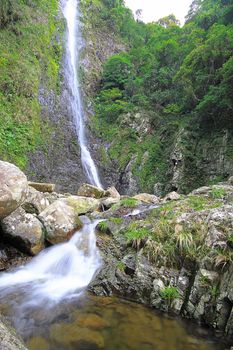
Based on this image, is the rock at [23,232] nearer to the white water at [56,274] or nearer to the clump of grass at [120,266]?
the white water at [56,274]

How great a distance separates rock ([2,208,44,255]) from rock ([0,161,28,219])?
17.0 inches

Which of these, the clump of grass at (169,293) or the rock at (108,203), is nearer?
the clump of grass at (169,293)

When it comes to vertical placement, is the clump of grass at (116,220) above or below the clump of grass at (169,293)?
above

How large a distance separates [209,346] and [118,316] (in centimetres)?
137

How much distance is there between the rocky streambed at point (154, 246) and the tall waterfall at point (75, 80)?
8920 millimetres

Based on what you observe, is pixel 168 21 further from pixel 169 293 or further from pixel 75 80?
pixel 169 293

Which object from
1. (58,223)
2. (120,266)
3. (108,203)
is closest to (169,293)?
(120,266)

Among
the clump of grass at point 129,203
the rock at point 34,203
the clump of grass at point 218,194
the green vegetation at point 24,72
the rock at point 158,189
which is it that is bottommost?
the rock at point 34,203

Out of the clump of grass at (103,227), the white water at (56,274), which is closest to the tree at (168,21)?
the clump of grass at (103,227)

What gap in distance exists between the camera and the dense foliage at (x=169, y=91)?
588 inches

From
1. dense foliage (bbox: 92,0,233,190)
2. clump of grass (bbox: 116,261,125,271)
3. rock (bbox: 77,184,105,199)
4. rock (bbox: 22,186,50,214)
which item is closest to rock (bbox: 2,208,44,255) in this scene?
rock (bbox: 22,186,50,214)

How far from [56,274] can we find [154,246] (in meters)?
2.24

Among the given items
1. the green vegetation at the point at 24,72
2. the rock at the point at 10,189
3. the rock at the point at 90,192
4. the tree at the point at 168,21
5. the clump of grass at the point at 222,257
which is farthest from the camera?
the tree at the point at 168,21

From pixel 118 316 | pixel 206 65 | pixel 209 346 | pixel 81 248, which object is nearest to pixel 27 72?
pixel 206 65
